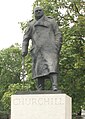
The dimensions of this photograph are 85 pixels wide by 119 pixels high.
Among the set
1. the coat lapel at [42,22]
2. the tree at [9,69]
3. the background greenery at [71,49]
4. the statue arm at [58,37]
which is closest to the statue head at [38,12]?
the coat lapel at [42,22]

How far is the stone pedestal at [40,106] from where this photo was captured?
11.6 metres

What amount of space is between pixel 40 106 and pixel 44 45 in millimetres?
1894

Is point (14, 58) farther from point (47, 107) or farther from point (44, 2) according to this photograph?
point (47, 107)

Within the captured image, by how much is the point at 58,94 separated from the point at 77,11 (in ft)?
45.2

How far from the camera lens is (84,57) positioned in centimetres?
2309

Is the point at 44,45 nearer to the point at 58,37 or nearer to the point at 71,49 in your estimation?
the point at 58,37

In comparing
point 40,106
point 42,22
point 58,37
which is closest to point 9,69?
point 42,22

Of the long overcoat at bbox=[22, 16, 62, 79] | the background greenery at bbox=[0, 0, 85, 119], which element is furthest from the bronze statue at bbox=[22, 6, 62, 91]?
the background greenery at bbox=[0, 0, 85, 119]

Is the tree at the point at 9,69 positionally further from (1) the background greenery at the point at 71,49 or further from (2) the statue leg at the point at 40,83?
(2) the statue leg at the point at 40,83

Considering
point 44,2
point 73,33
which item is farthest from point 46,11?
point 73,33

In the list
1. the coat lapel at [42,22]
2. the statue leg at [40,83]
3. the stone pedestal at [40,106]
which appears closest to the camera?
the stone pedestal at [40,106]

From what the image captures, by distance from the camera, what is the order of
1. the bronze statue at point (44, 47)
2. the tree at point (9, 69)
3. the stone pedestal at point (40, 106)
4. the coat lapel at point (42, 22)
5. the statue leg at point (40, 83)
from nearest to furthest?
the stone pedestal at point (40, 106) < the bronze statue at point (44, 47) < the statue leg at point (40, 83) < the coat lapel at point (42, 22) < the tree at point (9, 69)

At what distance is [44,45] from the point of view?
492 inches

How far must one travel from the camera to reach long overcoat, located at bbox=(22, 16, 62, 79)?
12.3 meters
